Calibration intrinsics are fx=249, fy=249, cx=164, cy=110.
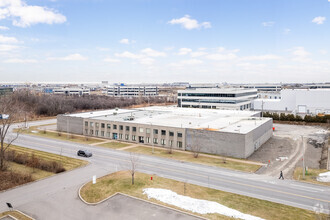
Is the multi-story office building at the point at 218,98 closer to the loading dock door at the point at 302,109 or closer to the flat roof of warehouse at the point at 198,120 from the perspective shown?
the loading dock door at the point at 302,109

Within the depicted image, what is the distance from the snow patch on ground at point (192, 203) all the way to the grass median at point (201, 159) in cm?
1658

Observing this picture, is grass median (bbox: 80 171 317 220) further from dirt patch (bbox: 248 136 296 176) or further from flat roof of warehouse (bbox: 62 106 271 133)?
flat roof of warehouse (bbox: 62 106 271 133)

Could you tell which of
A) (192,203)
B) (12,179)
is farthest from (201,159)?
(12,179)

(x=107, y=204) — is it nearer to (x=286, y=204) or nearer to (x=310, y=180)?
(x=286, y=204)

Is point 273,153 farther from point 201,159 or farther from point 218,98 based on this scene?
point 218,98

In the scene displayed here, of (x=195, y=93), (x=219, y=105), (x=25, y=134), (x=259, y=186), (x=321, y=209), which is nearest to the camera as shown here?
(x=321, y=209)

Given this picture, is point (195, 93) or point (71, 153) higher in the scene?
point (195, 93)

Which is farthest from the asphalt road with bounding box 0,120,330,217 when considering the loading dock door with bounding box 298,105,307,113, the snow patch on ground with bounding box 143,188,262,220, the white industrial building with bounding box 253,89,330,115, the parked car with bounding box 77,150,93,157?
the loading dock door with bounding box 298,105,307,113

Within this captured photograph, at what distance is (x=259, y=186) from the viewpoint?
120 feet

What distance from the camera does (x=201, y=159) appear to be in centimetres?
5125

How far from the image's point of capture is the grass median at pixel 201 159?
46.0 meters

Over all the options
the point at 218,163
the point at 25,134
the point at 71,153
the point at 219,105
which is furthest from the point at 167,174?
the point at 219,105

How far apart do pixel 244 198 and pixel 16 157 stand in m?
42.8

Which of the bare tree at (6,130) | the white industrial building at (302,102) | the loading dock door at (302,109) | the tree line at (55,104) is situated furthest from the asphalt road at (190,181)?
the loading dock door at (302,109)
